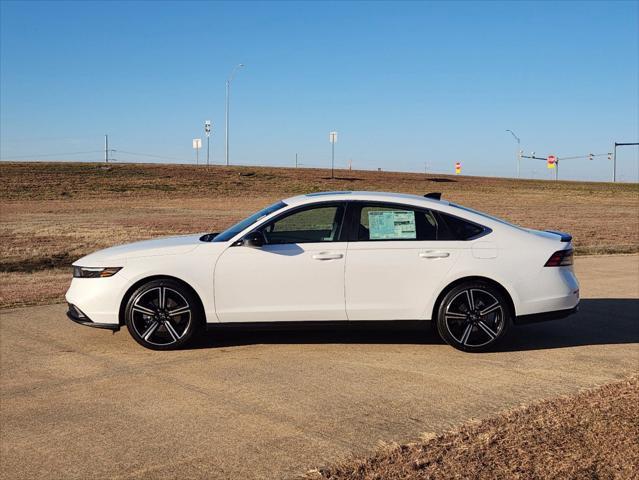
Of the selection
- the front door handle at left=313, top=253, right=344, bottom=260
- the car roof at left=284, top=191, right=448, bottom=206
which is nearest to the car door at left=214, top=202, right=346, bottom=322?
the front door handle at left=313, top=253, right=344, bottom=260

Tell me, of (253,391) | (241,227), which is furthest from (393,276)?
(253,391)

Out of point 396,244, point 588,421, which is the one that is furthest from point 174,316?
point 588,421

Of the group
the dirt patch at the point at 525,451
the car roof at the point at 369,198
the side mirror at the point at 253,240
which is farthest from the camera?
the car roof at the point at 369,198

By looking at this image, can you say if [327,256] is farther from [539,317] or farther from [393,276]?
[539,317]

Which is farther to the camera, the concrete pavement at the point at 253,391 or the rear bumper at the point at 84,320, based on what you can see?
the rear bumper at the point at 84,320

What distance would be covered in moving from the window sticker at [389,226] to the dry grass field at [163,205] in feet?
16.2

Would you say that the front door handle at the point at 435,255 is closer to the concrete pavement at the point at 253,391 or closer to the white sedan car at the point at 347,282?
the white sedan car at the point at 347,282

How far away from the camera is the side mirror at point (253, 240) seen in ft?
22.1

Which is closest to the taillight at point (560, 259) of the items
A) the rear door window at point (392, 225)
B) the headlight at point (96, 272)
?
the rear door window at point (392, 225)

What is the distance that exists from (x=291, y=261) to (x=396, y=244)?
98 centimetres

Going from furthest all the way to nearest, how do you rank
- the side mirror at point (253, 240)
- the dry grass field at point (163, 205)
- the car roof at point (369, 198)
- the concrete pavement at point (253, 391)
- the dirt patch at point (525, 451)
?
the dry grass field at point (163, 205), the car roof at point (369, 198), the side mirror at point (253, 240), the concrete pavement at point (253, 391), the dirt patch at point (525, 451)

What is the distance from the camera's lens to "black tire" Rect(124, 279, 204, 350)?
22.2 feet

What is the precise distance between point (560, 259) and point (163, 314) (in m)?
3.69

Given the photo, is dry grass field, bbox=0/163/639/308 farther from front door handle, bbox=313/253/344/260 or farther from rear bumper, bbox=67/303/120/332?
front door handle, bbox=313/253/344/260
